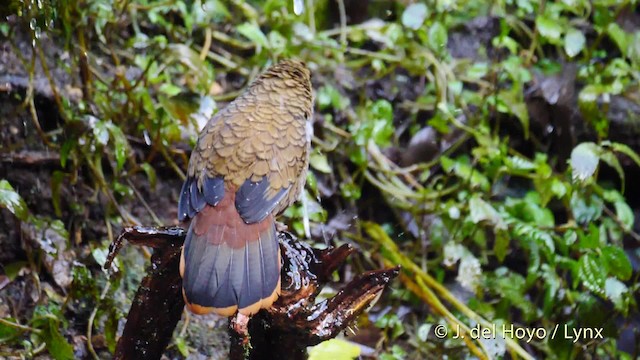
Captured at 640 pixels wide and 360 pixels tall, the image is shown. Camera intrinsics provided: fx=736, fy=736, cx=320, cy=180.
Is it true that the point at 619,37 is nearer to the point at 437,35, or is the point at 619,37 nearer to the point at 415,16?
the point at 437,35

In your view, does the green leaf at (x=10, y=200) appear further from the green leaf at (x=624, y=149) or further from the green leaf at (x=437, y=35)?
the green leaf at (x=437, y=35)

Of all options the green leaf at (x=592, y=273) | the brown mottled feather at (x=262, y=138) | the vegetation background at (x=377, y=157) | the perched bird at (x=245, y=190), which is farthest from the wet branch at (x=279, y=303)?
the green leaf at (x=592, y=273)

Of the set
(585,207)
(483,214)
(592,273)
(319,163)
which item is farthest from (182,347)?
(585,207)

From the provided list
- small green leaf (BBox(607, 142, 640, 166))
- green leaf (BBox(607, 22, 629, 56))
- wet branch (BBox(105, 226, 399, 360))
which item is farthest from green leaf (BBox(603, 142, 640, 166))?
wet branch (BBox(105, 226, 399, 360))

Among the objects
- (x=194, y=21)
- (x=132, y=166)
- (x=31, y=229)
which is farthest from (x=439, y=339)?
(x=194, y=21)

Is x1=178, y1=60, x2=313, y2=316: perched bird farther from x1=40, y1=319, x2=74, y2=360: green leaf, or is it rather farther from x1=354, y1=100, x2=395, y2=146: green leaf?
x1=354, y1=100, x2=395, y2=146: green leaf
